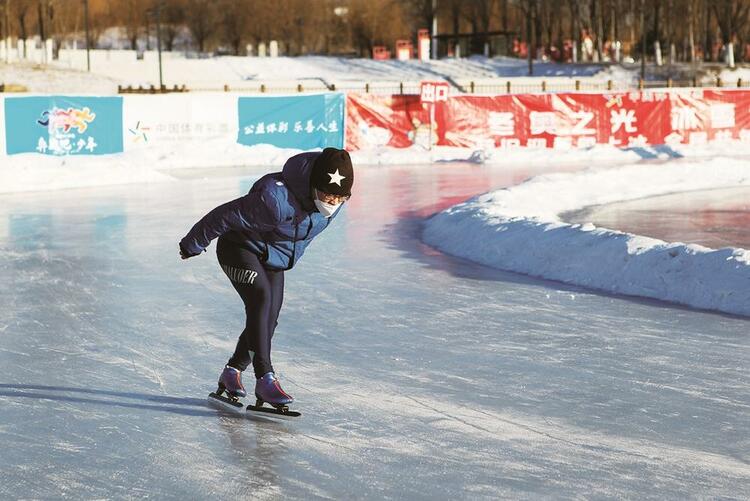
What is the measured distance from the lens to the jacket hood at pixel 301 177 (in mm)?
4609

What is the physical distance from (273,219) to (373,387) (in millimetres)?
1386

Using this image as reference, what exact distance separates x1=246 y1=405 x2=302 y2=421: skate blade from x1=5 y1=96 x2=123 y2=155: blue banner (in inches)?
682

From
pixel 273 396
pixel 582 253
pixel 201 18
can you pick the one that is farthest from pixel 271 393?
pixel 201 18

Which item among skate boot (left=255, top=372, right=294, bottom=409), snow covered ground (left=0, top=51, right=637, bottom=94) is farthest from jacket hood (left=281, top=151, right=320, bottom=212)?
snow covered ground (left=0, top=51, right=637, bottom=94)

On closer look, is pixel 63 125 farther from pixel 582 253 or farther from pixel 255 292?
pixel 255 292

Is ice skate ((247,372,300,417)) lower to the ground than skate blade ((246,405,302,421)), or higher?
higher

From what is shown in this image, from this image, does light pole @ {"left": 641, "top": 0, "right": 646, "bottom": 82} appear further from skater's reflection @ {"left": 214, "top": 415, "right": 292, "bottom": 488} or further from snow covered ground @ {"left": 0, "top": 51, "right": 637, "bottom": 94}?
skater's reflection @ {"left": 214, "top": 415, "right": 292, "bottom": 488}

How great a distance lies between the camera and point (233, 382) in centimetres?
532

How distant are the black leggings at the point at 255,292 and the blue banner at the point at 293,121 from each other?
1976 centimetres

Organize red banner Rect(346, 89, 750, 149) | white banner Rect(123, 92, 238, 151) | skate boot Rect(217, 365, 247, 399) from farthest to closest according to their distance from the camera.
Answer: red banner Rect(346, 89, 750, 149), white banner Rect(123, 92, 238, 151), skate boot Rect(217, 365, 247, 399)

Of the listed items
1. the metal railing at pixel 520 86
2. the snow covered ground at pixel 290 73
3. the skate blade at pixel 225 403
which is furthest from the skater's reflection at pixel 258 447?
the snow covered ground at pixel 290 73

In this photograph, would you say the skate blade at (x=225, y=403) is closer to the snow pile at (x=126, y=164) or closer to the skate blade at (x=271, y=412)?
the skate blade at (x=271, y=412)

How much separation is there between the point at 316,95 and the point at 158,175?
21.3 feet

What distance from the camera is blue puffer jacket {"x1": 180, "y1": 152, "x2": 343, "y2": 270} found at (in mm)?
4652
